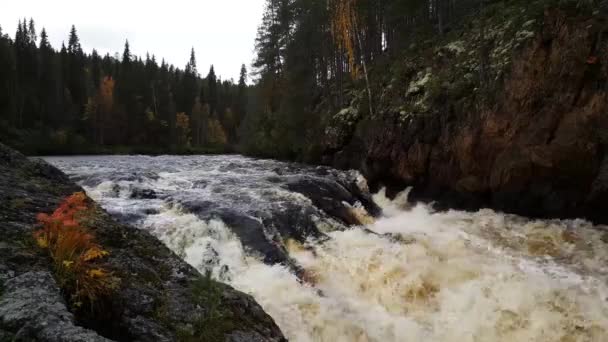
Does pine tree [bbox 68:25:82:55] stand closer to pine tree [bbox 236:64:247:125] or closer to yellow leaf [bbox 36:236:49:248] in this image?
pine tree [bbox 236:64:247:125]

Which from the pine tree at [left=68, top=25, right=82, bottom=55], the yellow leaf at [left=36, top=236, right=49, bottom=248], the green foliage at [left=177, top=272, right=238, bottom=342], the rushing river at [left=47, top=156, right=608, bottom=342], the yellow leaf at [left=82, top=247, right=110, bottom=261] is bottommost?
the rushing river at [left=47, top=156, right=608, bottom=342]

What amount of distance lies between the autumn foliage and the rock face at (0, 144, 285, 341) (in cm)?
11

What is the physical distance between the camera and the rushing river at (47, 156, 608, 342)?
6945 millimetres

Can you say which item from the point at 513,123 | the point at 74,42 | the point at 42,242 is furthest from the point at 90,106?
the point at 42,242

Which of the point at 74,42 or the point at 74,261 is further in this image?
the point at 74,42

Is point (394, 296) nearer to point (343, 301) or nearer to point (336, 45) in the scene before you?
point (343, 301)

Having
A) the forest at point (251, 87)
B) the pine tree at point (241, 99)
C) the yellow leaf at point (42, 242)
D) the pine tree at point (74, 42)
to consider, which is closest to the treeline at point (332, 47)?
the forest at point (251, 87)

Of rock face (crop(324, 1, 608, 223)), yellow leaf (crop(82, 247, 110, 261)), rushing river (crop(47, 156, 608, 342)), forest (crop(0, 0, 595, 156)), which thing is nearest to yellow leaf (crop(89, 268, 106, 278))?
yellow leaf (crop(82, 247, 110, 261))

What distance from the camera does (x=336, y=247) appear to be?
10281 millimetres

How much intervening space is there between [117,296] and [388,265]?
21.2 ft

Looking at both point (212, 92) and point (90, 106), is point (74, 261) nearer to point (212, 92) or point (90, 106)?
point (90, 106)

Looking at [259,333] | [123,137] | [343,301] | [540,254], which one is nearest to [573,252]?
[540,254]

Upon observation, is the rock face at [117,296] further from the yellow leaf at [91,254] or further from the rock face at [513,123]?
the rock face at [513,123]

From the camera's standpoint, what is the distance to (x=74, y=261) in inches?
141
